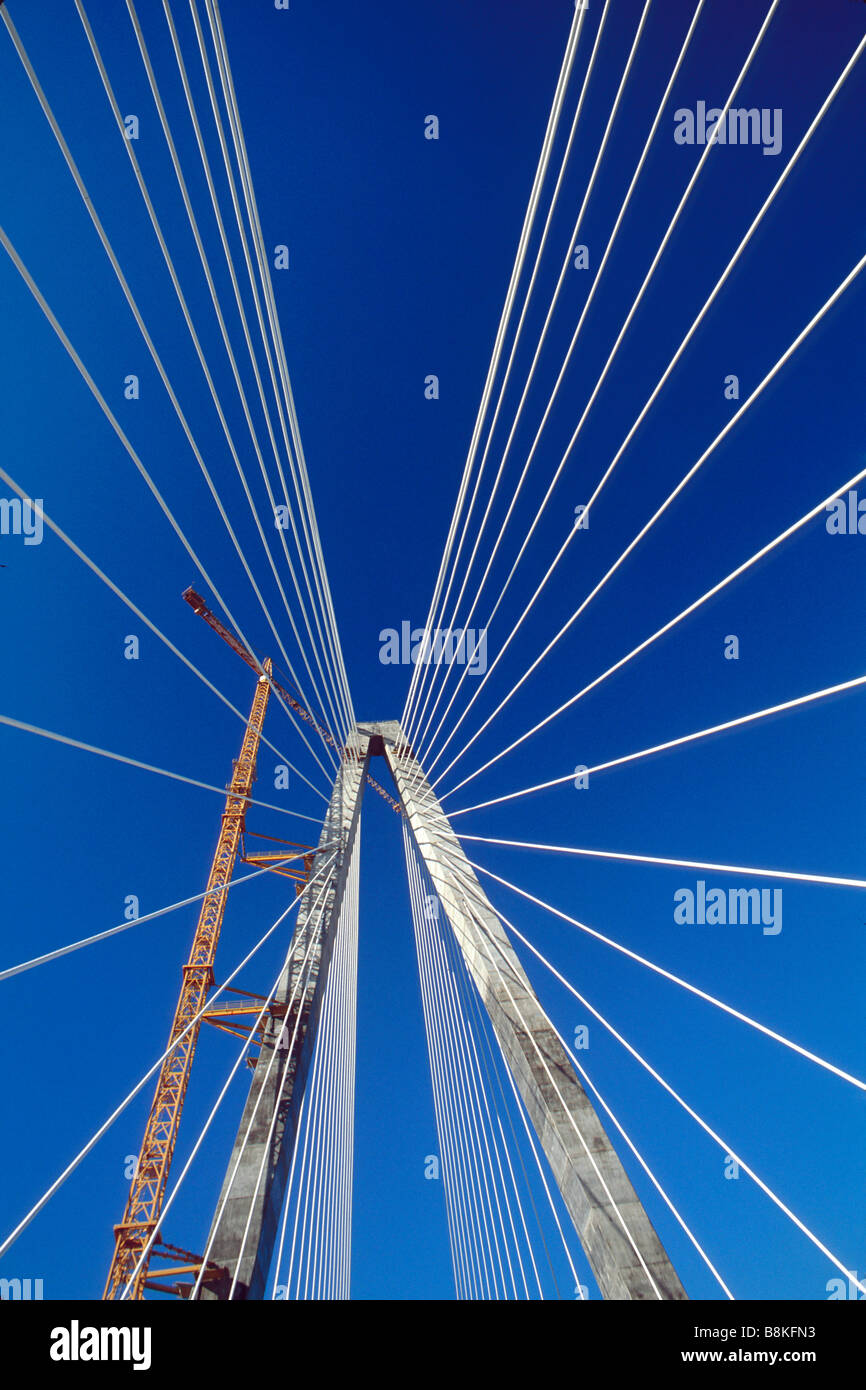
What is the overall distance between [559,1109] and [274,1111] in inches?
94.2

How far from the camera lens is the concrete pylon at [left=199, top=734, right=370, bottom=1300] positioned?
13.4 ft

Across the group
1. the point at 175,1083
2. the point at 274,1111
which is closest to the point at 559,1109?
the point at 274,1111

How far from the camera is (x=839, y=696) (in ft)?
8.09

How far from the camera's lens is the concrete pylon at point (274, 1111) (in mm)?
4070

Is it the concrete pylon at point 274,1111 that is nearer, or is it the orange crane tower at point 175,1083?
the concrete pylon at point 274,1111

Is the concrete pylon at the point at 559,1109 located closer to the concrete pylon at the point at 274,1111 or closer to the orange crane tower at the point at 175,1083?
the concrete pylon at the point at 274,1111

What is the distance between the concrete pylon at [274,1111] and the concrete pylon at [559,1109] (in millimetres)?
1690

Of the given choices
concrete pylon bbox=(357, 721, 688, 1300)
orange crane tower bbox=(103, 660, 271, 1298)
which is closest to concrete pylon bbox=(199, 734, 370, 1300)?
concrete pylon bbox=(357, 721, 688, 1300)

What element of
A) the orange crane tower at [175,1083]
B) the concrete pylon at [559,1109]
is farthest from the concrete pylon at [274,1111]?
the orange crane tower at [175,1083]

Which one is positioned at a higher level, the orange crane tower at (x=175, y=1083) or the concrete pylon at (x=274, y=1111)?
the concrete pylon at (x=274, y=1111)

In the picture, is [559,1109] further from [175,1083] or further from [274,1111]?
[175,1083]

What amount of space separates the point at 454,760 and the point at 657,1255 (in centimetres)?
650
